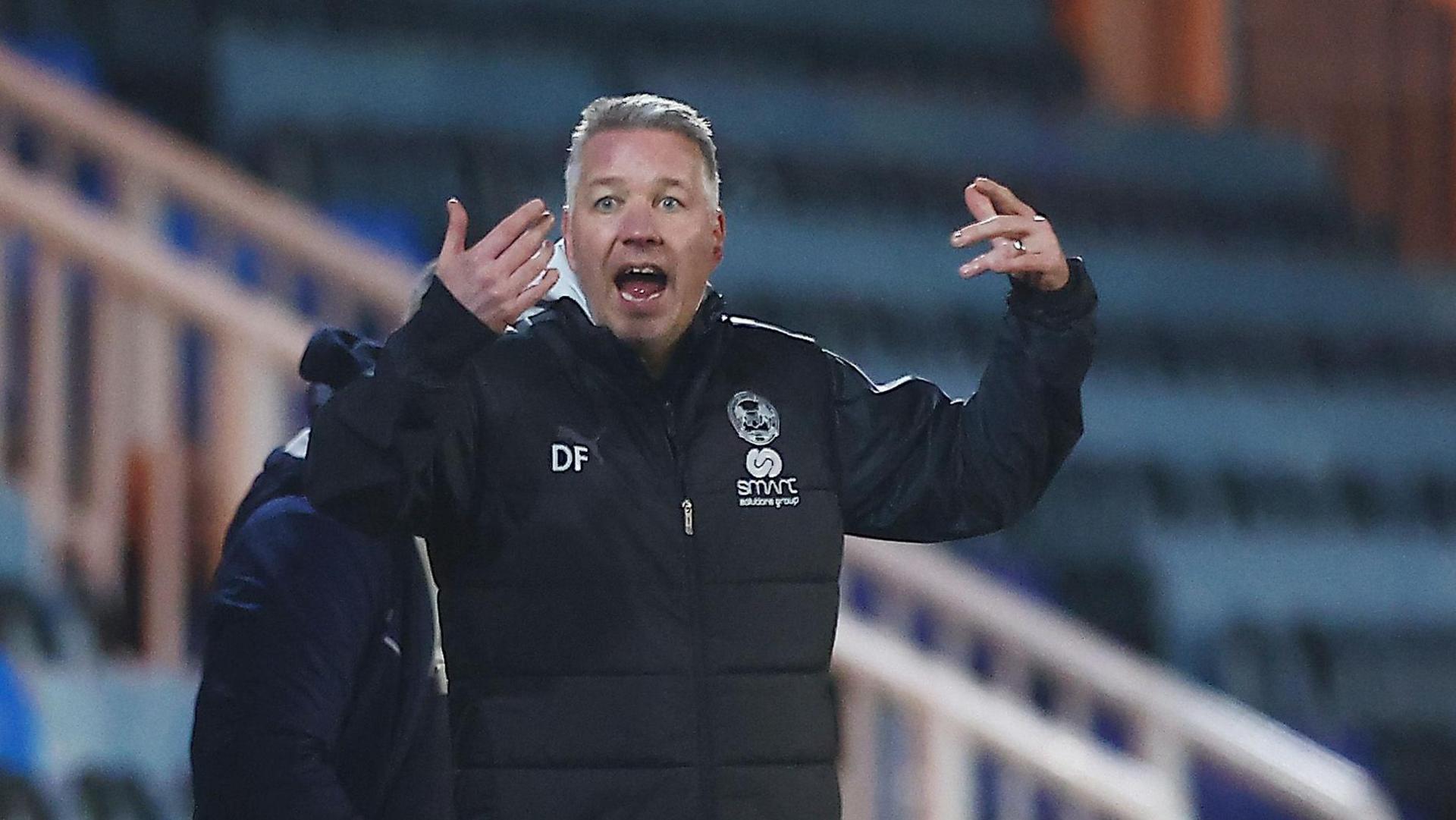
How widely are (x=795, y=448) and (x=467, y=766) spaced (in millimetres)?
323

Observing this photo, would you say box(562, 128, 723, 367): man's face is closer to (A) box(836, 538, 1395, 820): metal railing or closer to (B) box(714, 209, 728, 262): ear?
(B) box(714, 209, 728, 262): ear

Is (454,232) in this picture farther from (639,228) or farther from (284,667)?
(284,667)

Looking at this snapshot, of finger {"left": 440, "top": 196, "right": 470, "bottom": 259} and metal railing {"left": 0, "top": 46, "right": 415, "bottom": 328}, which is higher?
metal railing {"left": 0, "top": 46, "right": 415, "bottom": 328}

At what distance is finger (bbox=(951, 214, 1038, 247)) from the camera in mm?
1479

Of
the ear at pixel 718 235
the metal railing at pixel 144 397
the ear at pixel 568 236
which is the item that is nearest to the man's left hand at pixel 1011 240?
the ear at pixel 718 235

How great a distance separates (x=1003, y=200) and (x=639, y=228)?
273 mm

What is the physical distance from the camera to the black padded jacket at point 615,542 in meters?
1.38

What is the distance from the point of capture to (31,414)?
296 centimetres

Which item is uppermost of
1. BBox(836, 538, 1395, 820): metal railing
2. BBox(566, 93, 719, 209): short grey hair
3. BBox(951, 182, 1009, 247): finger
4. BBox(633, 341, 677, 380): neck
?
BBox(566, 93, 719, 209): short grey hair

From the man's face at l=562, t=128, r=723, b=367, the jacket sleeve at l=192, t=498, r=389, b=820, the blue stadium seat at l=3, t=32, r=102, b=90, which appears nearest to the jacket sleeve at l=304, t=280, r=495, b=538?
the man's face at l=562, t=128, r=723, b=367

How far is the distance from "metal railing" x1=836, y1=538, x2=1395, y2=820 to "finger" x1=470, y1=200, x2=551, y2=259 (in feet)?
5.76

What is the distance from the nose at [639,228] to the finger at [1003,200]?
25 centimetres

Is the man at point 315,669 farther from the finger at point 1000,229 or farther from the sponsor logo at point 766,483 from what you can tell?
the finger at point 1000,229

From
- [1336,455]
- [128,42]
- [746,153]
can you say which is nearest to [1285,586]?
[1336,455]
